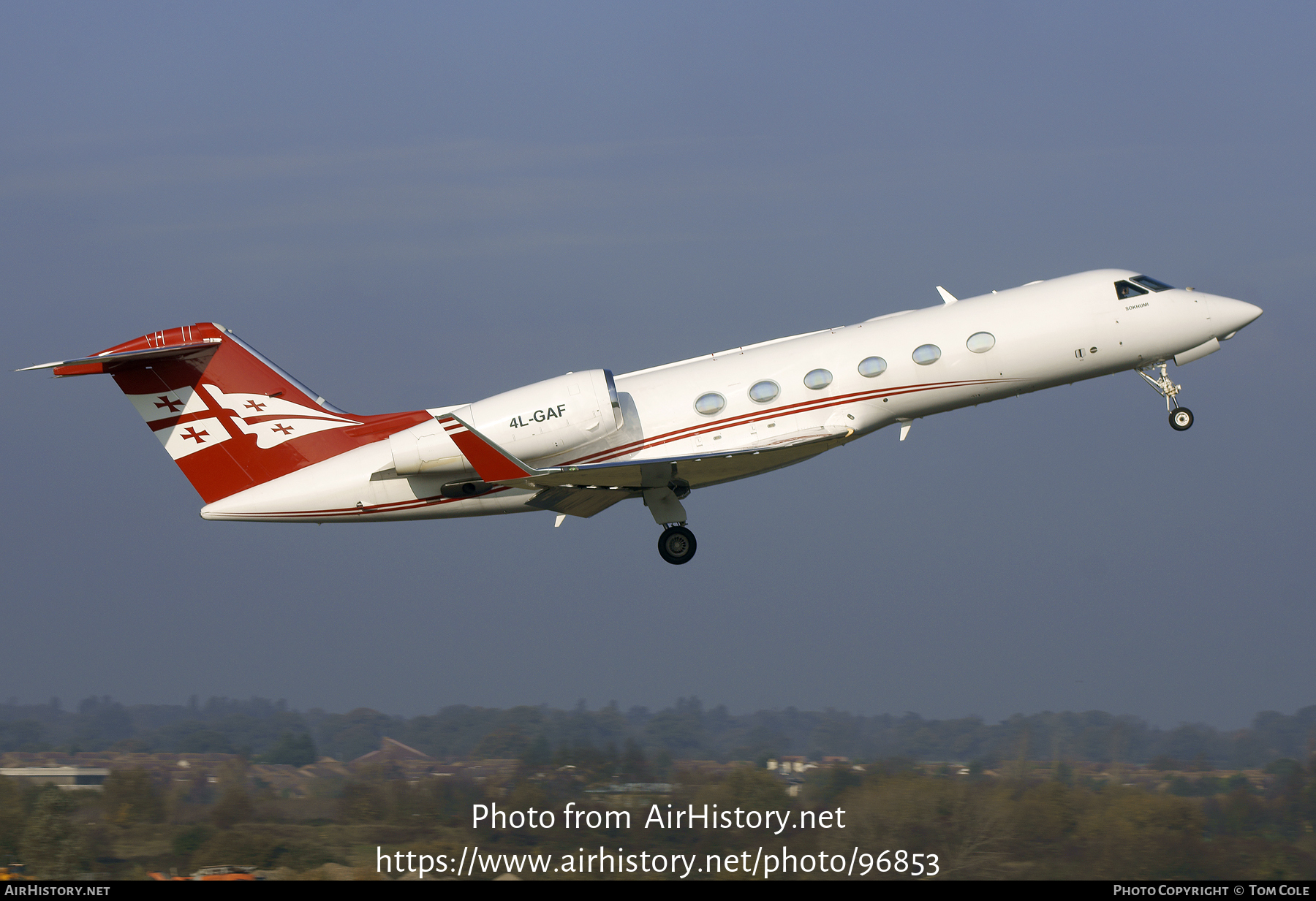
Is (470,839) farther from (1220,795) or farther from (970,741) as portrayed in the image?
(1220,795)

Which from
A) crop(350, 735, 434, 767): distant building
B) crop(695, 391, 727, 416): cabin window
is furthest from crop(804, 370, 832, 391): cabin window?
crop(350, 735, 434, 767): distant building

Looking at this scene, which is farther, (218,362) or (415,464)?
(218,362)

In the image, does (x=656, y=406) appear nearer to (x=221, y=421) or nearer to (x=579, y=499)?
(x=579, y=499)

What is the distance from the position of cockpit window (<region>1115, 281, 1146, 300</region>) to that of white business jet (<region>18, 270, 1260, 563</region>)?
0.03 metres

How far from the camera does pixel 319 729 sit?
31.0 metres

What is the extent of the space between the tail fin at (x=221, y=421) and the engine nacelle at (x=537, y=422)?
1.38 meters

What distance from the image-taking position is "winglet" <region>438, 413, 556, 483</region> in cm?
1812

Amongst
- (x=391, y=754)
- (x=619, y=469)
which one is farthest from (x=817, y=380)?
(x=391, y=754)

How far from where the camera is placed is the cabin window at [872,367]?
2045 centimetres

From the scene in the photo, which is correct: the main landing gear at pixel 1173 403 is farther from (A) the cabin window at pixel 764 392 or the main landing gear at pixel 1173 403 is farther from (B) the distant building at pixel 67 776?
(B) the distant building at pixel 67 776

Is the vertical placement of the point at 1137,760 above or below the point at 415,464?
below

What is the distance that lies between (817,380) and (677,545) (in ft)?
11.9

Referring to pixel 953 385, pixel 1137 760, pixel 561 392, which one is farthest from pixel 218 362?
pixel 1137 760
